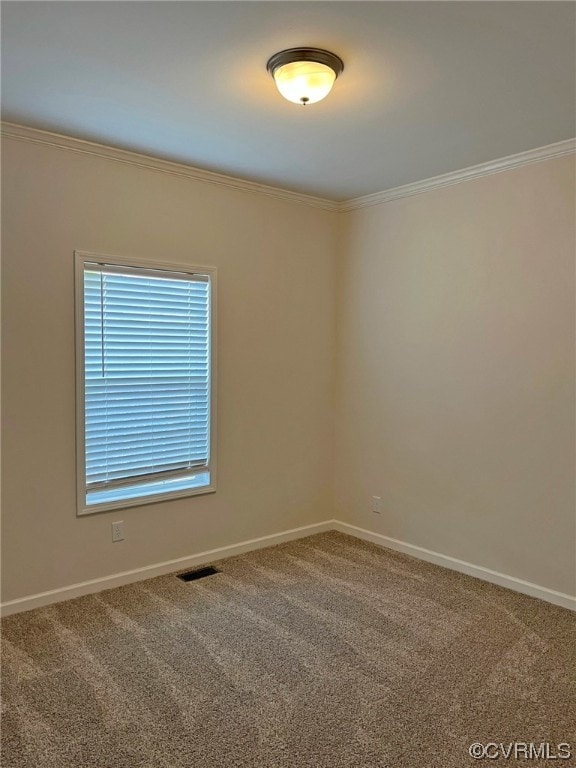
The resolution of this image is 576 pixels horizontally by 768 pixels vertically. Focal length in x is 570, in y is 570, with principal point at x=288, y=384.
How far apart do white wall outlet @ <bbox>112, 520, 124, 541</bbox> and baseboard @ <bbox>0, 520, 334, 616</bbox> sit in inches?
8.9

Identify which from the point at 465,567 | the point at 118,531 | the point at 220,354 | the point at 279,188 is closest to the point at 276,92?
the point at 279,188

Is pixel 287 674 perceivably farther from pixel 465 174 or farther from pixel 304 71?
pixel 465 174

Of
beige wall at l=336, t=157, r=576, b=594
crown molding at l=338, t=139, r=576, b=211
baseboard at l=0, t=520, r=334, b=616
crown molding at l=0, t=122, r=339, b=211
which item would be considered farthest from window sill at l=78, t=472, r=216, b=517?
crown molding at l=338, t=139, r=576, b=211

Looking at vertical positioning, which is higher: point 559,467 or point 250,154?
point 250,154

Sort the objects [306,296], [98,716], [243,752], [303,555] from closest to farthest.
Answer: [243,752] < [98,716] < [303,555] < [306,296]

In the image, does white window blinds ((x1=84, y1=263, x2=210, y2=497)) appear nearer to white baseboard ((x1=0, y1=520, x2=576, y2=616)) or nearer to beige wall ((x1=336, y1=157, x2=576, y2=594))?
white baseboard ((x1=0, y1=520, x2=576, y2=616))

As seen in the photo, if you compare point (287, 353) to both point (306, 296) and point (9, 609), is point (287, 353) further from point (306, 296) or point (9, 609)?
point (9, 609)

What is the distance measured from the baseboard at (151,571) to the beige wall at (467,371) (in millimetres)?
470

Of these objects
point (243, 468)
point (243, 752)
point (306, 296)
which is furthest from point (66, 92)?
point (243, 752)

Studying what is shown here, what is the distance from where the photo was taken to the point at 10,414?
10.4 ft

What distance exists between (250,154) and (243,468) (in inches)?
85.9

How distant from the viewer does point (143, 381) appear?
371 cm

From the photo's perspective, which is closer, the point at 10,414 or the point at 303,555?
the point at 10,414

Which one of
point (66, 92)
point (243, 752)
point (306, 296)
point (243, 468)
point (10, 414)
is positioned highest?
point (66, 92)
